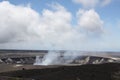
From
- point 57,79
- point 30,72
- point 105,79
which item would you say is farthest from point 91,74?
point 30,72

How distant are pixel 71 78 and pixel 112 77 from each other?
1540 cm

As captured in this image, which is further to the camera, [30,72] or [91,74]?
[30,72]

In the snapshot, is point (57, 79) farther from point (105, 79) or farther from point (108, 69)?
point (108, 69)

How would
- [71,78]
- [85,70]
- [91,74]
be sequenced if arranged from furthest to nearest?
[85,70] → [91,74] → [71,78]

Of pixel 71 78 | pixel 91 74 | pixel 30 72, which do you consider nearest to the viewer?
pixel 71 78

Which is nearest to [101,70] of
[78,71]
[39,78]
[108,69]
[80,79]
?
[108,69]

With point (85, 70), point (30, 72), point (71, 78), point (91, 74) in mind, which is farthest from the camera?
point (30, 72)

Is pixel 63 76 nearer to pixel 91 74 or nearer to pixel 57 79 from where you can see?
pixel 57 79

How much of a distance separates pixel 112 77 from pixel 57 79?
19.9 meters

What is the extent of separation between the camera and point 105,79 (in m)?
90.5

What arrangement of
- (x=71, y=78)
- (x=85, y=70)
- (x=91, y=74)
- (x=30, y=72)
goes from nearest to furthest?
(x=71, y=78) < (x=91, y=74) < (x=85, y=70) < (x=30, y=72)

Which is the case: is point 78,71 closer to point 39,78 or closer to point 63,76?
point 63,76

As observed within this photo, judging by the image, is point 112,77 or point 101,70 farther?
point 101,70

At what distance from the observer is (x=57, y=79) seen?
89.9m
